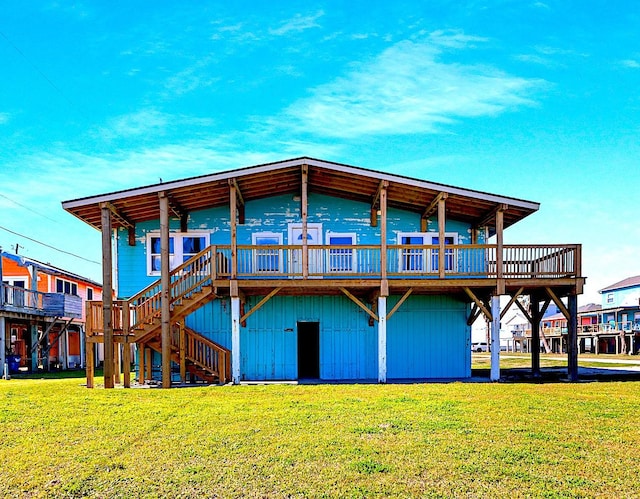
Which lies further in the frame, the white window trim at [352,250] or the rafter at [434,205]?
the white window trim at [352,250]

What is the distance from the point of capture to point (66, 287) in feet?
115

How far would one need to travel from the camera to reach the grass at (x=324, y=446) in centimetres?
685

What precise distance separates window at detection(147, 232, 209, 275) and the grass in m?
6.84

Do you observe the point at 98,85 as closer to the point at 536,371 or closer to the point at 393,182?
the point at 393,182

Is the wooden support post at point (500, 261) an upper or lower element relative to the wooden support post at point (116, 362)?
upper

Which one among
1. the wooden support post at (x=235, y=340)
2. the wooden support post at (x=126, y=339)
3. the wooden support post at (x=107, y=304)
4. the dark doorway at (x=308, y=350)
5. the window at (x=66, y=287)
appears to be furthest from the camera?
the window at (x=66, y=287)

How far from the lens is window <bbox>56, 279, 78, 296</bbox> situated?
33906mm

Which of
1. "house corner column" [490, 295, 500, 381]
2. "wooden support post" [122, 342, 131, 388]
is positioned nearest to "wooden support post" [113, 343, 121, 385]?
"wooden support post" [122, 342, 131, 388]

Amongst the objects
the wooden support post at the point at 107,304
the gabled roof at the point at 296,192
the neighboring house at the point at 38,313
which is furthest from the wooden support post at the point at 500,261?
the neighboring house at the point at 38,313

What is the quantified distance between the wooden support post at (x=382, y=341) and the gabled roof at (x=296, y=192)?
12.7 feet

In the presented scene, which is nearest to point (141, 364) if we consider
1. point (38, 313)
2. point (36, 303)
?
point (38, 313)

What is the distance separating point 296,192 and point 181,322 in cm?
614

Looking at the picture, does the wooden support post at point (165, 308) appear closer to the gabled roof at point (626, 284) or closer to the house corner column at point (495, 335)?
the house corner column at point (495, 335)

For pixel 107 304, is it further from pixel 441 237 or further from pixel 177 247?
pixel 441 237
